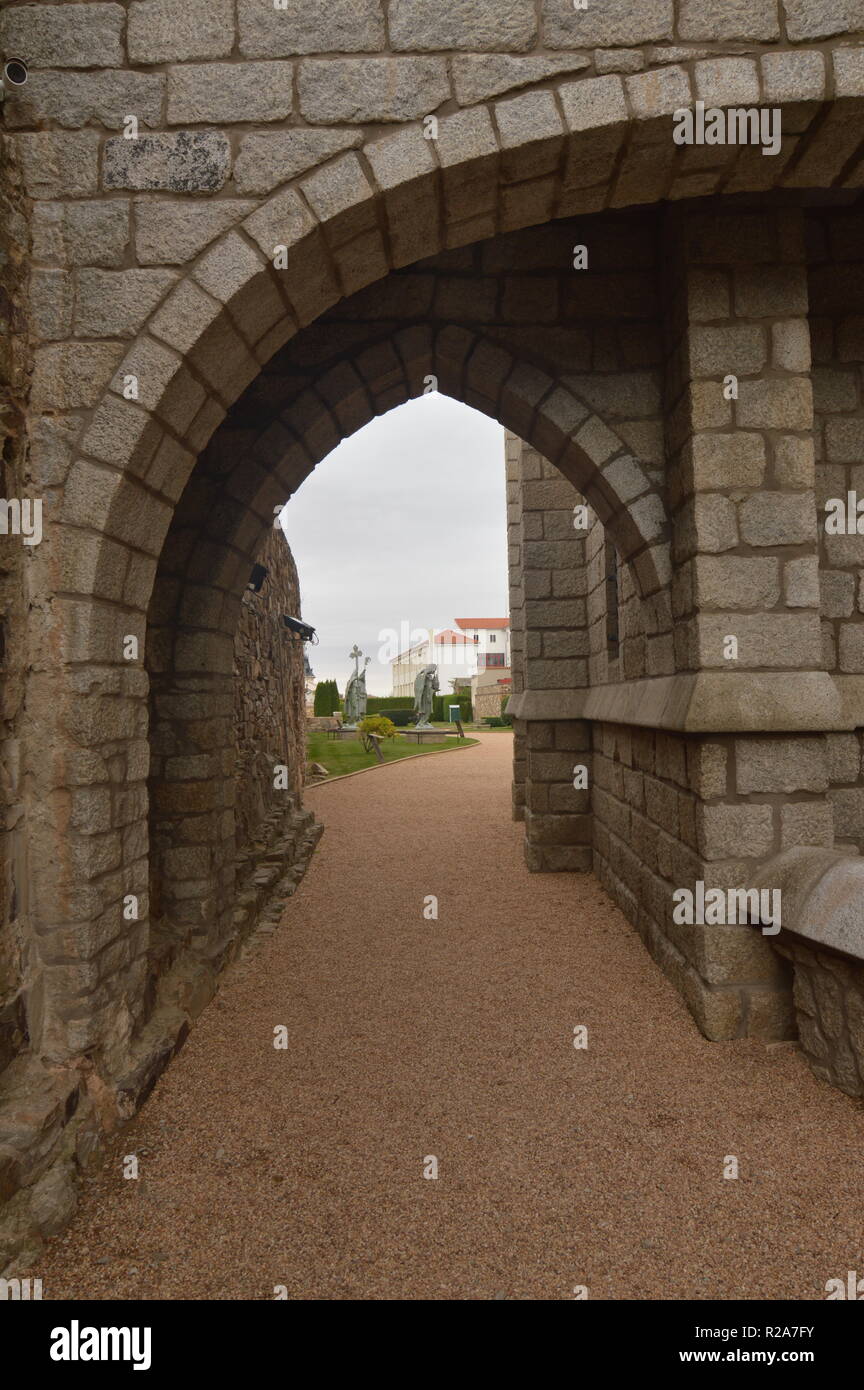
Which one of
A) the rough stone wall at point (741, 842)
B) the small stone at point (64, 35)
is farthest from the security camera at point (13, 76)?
the rough stone wall at point (741, 842)

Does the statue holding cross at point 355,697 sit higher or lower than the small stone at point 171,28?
lower

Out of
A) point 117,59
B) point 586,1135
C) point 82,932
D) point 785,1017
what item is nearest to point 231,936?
Answer: point 82,932

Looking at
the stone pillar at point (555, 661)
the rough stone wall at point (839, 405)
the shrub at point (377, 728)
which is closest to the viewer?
the rough stone wall at point (839, 405)

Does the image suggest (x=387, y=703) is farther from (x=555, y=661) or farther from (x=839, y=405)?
(x=839, y=405)

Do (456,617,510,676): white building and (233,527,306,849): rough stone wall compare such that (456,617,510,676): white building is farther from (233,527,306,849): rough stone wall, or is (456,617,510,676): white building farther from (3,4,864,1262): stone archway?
(3,4,864,1262): stone archway

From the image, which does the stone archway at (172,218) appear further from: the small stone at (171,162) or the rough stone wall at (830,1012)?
the rough stone wall at (830,1012)

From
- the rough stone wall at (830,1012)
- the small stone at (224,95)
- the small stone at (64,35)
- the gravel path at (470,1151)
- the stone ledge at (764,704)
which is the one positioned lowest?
the gravel path at (470,1151)

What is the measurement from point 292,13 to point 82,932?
3314 mm

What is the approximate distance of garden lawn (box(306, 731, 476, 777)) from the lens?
1513cm

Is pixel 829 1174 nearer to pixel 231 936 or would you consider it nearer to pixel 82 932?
pixel 82 932

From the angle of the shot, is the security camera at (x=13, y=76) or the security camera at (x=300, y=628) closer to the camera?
the security camera at (x=13, y=76)

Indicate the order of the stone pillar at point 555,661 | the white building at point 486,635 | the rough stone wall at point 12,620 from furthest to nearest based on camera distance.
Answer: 1. the white building at point 486,635
2. the stone pillar at point 555,661
3. the rough stone wall at point 12,620

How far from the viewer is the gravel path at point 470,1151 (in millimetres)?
2023

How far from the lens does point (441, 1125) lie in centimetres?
271
